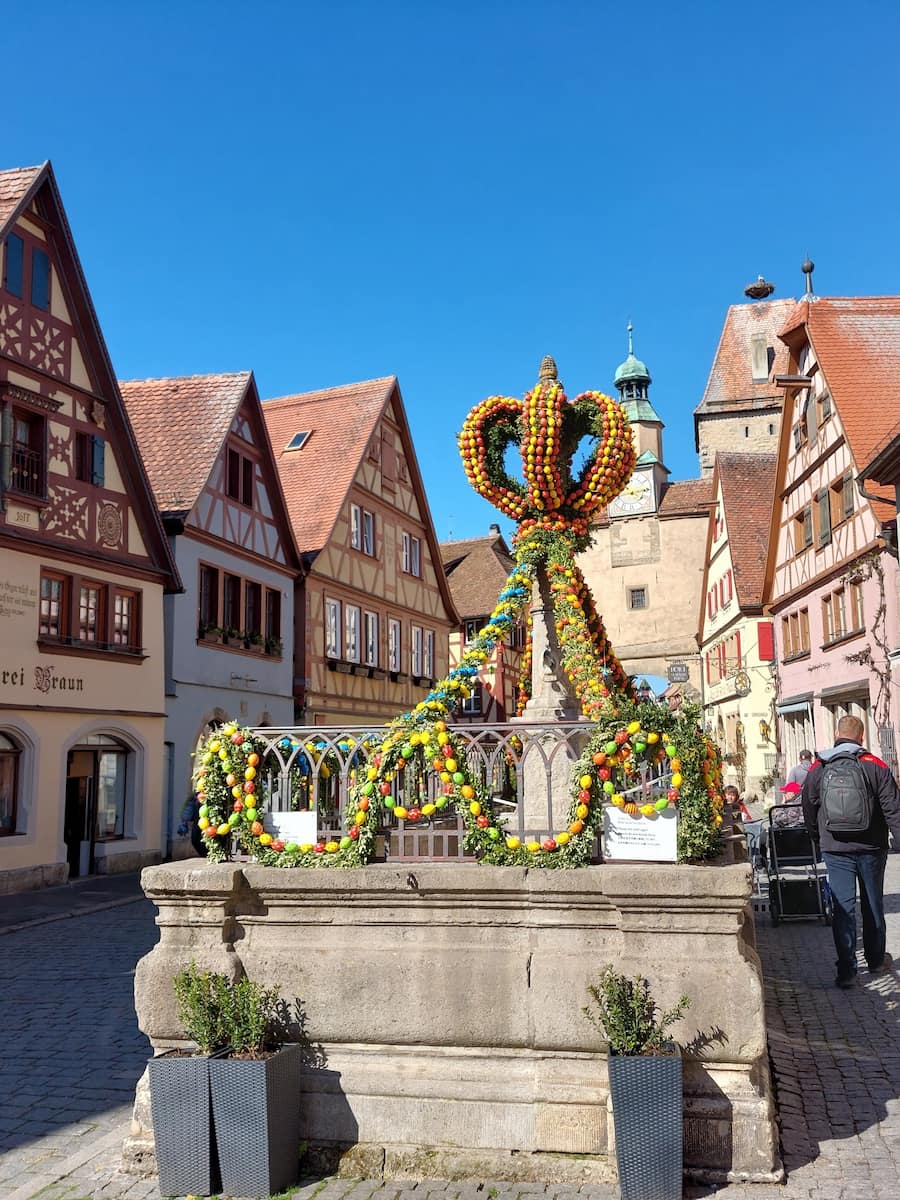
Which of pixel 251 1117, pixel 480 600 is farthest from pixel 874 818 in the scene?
pixel 480 600

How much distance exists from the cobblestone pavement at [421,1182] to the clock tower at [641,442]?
43571 mm

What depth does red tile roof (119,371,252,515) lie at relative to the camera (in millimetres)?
21453

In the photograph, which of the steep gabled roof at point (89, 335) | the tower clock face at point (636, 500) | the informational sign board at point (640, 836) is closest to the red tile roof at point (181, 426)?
the steep gabled roof at point (89, 335)

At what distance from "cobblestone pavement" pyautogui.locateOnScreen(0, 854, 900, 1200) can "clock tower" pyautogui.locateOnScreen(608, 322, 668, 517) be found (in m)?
43.6

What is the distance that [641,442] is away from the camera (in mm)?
65312

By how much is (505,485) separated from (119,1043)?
5.02m

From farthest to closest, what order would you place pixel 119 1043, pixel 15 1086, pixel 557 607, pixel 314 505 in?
pixel 314 505 < pixel 557 607 < pixel 119 1043 < pixel 15 1086

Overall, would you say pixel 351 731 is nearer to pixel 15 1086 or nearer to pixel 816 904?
pixel 15 1086

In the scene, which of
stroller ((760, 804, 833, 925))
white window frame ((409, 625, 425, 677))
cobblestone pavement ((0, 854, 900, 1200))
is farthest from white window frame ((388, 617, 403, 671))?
stroller ((760, 804, 833, 925))

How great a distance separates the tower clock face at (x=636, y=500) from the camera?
56.8m

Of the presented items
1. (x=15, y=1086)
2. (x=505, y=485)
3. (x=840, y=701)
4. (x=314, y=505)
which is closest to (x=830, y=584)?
(x=840, y=701)

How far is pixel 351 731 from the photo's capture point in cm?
609

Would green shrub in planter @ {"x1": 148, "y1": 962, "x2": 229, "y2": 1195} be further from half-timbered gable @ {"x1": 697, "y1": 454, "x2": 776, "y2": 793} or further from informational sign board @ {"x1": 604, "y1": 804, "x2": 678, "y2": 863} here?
half-timbered gable @ {"x1": 697, "y1": 454, "x2": 776, "y2": 793}

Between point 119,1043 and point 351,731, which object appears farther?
point 119,1043
